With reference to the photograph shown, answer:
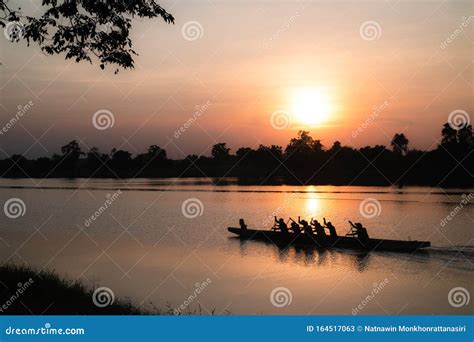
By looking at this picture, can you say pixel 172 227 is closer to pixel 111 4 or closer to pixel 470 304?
pixel 470 304

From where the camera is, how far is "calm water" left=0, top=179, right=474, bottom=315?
20938mm

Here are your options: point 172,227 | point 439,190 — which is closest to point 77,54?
point 172,227

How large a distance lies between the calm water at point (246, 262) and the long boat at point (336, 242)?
28.4 inches

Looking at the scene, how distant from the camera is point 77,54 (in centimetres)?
1466

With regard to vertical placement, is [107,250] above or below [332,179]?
below

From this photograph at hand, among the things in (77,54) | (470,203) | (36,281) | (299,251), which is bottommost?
(36,281)

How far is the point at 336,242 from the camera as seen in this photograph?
31.6 m

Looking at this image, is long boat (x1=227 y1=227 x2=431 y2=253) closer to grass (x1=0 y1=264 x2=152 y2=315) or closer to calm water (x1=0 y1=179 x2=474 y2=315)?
calm water (x1=0 y1=179 x2=474 y2=315)

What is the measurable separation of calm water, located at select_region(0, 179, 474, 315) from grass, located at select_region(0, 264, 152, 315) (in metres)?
3.56

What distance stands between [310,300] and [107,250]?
16.2 metres

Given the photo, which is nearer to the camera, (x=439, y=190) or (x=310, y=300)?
(x=310, y=300)

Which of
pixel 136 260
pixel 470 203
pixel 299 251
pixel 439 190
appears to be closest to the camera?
pixel 136 260

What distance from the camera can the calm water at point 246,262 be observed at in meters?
20.9

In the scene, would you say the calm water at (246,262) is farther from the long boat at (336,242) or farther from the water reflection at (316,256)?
the long boat at (336,242)
